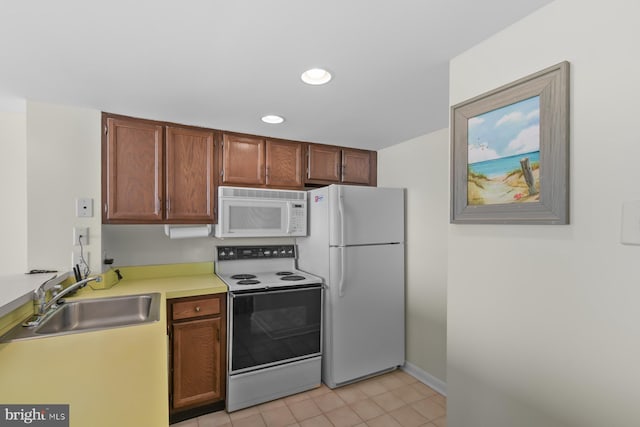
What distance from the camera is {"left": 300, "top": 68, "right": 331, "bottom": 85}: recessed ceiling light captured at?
1610 millimetres

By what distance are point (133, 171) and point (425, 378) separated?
9.75 feet

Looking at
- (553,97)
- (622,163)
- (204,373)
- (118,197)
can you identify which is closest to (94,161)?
(118,197)

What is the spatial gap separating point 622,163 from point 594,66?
0.33 metres

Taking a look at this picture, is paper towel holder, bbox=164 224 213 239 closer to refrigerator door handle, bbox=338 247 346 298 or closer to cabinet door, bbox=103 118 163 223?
cabinet door, bbox=103 118 163 223

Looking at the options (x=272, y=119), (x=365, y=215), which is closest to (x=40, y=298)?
(x=272, y=119)

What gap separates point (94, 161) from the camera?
86.0 inches

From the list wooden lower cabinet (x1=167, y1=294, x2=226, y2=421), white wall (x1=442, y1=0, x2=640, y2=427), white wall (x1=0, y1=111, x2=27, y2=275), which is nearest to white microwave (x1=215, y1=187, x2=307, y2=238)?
wooden lower cabinet (x1=167, y1=294, x2=226, y2=421)

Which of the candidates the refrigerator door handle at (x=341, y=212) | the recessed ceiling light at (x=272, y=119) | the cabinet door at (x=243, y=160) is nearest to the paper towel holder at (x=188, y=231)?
the cabinet door at (x=243, y=160)

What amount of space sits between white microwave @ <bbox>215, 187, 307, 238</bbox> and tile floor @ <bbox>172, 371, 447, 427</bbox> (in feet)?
4.38

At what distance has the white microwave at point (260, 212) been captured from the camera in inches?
99.3

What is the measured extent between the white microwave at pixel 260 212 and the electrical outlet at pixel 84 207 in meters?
0.88

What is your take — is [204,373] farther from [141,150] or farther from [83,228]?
[141,150]

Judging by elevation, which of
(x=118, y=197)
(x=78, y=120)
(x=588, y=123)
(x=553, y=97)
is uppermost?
(x=78, y=120)

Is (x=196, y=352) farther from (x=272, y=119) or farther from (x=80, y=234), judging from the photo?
(x=272, y=119)
